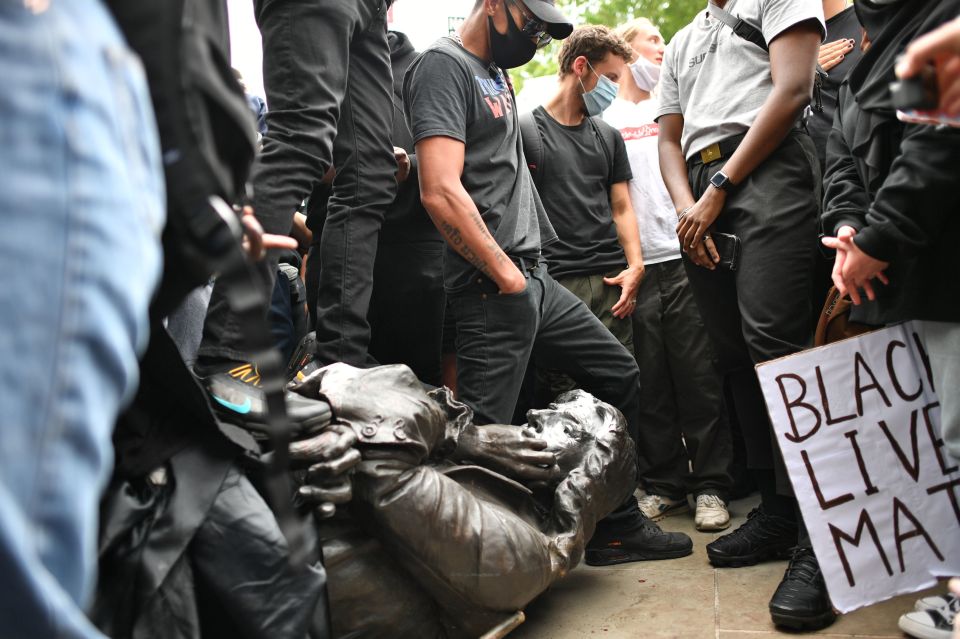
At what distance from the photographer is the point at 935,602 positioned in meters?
2.54

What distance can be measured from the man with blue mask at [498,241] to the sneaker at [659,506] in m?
0.54

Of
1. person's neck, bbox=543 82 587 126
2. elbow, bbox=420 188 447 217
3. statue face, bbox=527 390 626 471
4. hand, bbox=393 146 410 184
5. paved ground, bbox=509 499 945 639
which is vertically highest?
person's neck, bbox=543 82 587 126

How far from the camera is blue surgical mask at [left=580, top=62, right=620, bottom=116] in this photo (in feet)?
14.6

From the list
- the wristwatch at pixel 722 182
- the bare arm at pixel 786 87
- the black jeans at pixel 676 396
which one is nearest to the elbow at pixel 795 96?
the bare arm at pixel 786 87

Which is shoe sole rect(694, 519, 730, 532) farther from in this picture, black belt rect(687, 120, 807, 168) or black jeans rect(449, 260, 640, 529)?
black belt rect(687, 120, 807, 168)

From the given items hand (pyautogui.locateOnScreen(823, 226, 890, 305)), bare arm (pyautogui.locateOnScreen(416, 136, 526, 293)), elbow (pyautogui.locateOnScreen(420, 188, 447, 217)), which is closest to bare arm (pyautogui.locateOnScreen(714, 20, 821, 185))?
hand (pyautogui.locateOnScreen(823, 226, 890, 305))

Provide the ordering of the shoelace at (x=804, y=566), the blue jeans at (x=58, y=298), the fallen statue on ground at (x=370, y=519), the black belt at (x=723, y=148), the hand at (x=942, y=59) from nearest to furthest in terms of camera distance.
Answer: the blue jeans at (x=58, y=298)
the hand at (x=942, y=59)
the fallen statue on ground at (x=370, y=519)
the shoelace at (x=804, y=566)
the black belt at (x=723, y=148)

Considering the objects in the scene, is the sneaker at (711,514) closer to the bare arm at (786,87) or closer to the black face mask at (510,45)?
the bare arm at (786,87)

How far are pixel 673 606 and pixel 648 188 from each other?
8.14ft

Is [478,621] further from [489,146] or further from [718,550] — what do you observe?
[489,146]

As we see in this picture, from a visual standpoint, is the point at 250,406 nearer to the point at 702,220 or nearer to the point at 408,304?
the point at 408,304

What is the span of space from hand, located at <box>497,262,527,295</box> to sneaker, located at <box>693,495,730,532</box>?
4.68 feet

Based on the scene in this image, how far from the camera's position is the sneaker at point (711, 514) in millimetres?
3760

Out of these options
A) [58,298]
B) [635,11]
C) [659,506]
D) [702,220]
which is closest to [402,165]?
[702,220]
